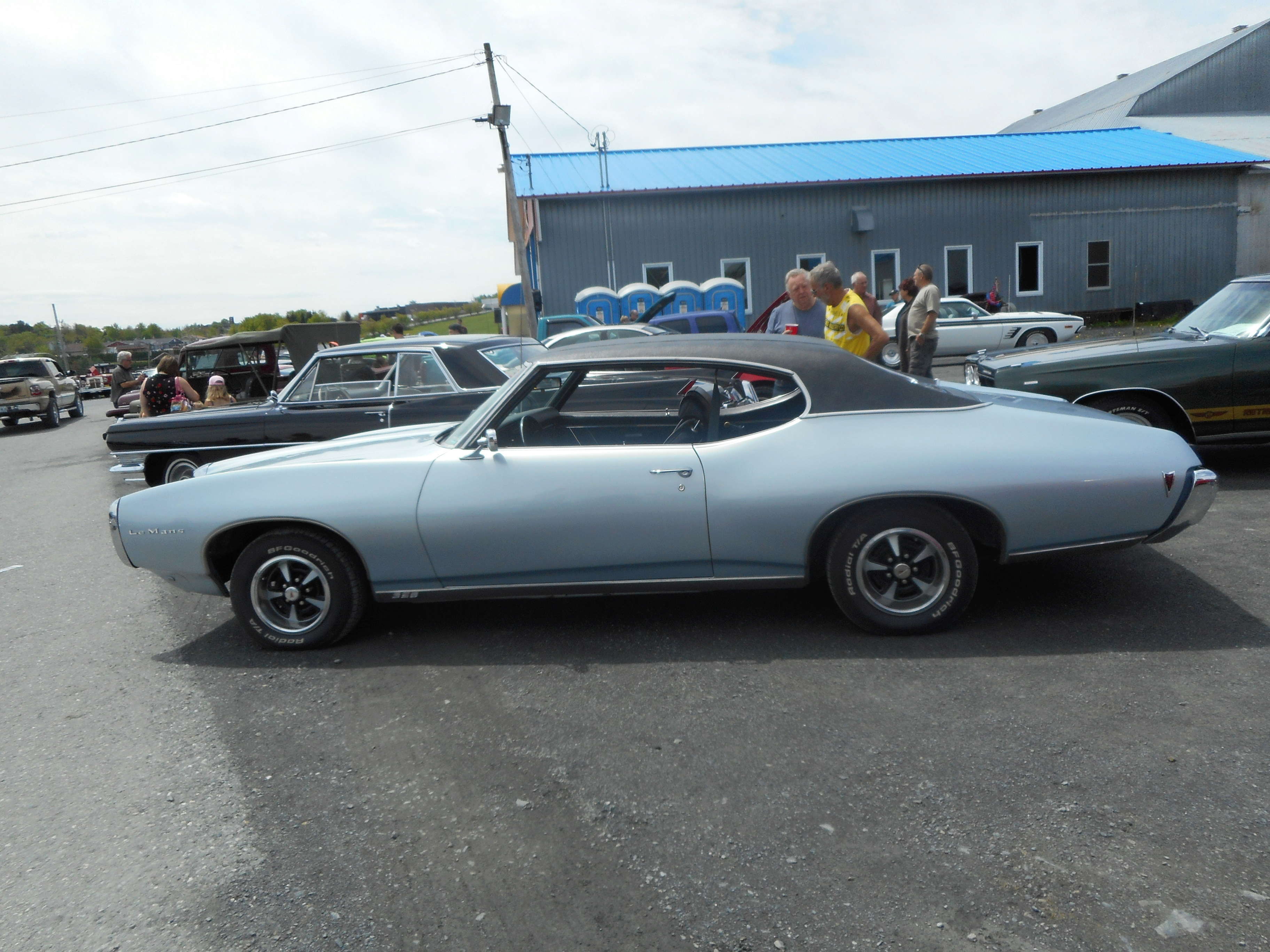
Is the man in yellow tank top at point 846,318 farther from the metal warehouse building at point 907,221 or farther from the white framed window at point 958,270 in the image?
the white framed window at point 958,270


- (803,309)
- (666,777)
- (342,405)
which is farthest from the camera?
(342,405)

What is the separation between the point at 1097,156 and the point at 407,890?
32107 mm

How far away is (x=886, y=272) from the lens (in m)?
28.0

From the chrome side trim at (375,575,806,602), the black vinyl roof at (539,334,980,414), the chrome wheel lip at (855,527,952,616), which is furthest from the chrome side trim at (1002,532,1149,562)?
the chrome side trim at (375,575,806,602)

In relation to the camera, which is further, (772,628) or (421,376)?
(421,376)

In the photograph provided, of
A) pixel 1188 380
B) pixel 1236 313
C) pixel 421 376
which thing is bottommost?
pixel 1188 380

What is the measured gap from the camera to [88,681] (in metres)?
4.53

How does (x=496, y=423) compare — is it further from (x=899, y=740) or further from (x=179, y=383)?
(x=179, y=383)

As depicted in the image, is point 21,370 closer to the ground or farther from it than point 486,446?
farther from it

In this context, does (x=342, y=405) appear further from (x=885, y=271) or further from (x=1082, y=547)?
(x=885, y=271)


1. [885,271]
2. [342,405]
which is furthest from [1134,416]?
[885,271]

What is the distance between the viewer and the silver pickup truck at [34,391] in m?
22.2

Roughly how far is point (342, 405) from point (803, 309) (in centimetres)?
394

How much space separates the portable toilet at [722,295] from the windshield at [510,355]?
51.7 ft
